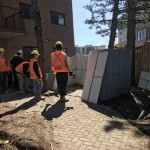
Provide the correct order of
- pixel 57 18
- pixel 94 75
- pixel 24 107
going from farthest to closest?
pixel 57 18
pixel 94 75
pixel 24 107

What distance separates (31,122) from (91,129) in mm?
1368

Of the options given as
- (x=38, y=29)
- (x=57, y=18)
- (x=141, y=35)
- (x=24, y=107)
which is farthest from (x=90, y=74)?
(x=141, y=35)

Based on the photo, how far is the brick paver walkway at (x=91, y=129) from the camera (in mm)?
4504

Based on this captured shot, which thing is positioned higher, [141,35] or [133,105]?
[141,35]

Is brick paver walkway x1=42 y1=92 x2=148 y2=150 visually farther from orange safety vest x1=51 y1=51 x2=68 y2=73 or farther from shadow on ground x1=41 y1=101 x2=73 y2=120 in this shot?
orange safety vest x1=51 y1=51 x2=68 y2=73

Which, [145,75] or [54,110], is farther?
[145,75]

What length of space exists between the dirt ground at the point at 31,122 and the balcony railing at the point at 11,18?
22.5 feet

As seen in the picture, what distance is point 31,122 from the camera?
17.9ft

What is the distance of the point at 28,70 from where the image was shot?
8492 millimetres

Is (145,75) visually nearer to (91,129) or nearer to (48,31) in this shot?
(91,129)

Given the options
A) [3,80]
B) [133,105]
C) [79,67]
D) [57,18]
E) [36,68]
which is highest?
[57,18]

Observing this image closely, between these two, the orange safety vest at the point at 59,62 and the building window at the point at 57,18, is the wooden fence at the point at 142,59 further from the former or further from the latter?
the building window at the point at 57,18

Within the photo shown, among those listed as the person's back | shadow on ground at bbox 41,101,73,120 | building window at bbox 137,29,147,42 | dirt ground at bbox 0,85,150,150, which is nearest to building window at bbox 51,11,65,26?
the person's back

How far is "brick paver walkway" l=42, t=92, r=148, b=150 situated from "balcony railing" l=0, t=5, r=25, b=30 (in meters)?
8.80
